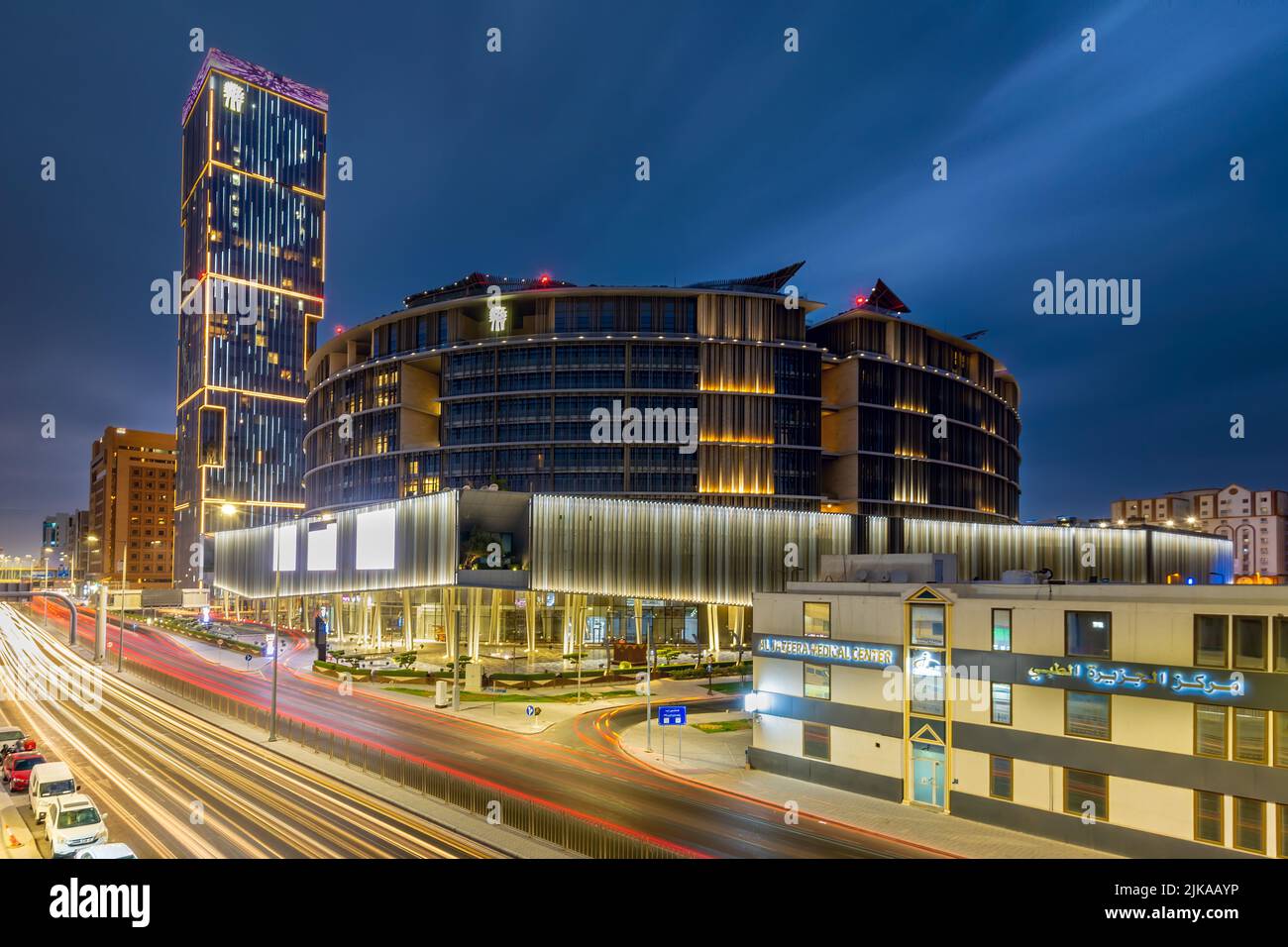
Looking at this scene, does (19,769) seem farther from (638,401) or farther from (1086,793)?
(638,401)

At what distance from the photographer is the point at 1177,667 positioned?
→ 26.8m

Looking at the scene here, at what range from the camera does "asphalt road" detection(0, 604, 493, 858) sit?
74.3 feet

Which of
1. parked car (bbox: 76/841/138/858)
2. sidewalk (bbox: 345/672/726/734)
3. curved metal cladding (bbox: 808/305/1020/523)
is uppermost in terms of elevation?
curved metal cladding (bbox: 808/305/1020/523)

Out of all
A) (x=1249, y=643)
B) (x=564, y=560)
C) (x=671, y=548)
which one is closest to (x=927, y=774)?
(x=1249, y=643)

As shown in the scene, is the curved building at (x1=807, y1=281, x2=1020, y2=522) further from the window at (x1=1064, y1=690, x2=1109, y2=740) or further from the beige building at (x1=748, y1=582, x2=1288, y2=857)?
the window at (x1=1064, y1=690, x2=1109, y2=740)

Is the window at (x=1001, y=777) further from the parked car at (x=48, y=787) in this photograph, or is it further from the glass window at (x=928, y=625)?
the parked car at (x=48, y=787)

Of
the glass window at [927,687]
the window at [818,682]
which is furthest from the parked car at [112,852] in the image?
the glass window at [927,687]

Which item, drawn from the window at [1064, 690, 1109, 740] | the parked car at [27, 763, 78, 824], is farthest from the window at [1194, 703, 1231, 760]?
the parked car at [27, 763, 78, 824]

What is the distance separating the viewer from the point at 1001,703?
30.7 m

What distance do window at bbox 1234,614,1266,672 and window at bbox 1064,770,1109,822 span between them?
5920mm

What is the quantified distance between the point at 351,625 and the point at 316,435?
45954 millimetres
